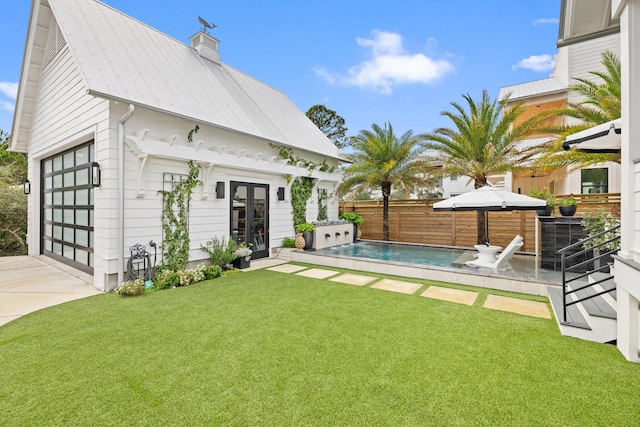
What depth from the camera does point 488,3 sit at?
12.2 meters

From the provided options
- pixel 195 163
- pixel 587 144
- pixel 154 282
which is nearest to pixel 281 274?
pixel 154 282

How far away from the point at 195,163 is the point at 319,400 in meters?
6.43

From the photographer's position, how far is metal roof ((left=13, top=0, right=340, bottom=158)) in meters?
5.85

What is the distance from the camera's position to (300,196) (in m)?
10.8

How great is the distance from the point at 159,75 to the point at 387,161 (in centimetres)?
800

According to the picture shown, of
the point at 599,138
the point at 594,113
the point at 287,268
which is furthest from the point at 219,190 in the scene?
the point at 594,113

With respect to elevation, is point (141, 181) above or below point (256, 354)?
above

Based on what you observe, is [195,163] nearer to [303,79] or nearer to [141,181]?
[141,181]

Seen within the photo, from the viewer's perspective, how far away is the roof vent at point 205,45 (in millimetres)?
10062

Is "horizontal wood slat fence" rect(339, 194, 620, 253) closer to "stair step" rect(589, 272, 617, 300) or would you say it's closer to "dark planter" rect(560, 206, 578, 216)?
"dark planter" rect(560, 206, 578, 216)

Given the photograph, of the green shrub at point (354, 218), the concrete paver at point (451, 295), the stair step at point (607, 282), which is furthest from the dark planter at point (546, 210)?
the green shrub at point (354, 218)

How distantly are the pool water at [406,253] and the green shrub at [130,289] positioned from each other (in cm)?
495

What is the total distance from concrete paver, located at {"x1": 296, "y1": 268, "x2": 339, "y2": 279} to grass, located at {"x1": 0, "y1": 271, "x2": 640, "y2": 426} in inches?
90.7

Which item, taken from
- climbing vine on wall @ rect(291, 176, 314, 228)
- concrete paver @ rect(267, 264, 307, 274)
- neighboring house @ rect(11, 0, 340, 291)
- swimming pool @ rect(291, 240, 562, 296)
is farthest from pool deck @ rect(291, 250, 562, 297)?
neighboring house @ rect(11, 0, 340, 291)
